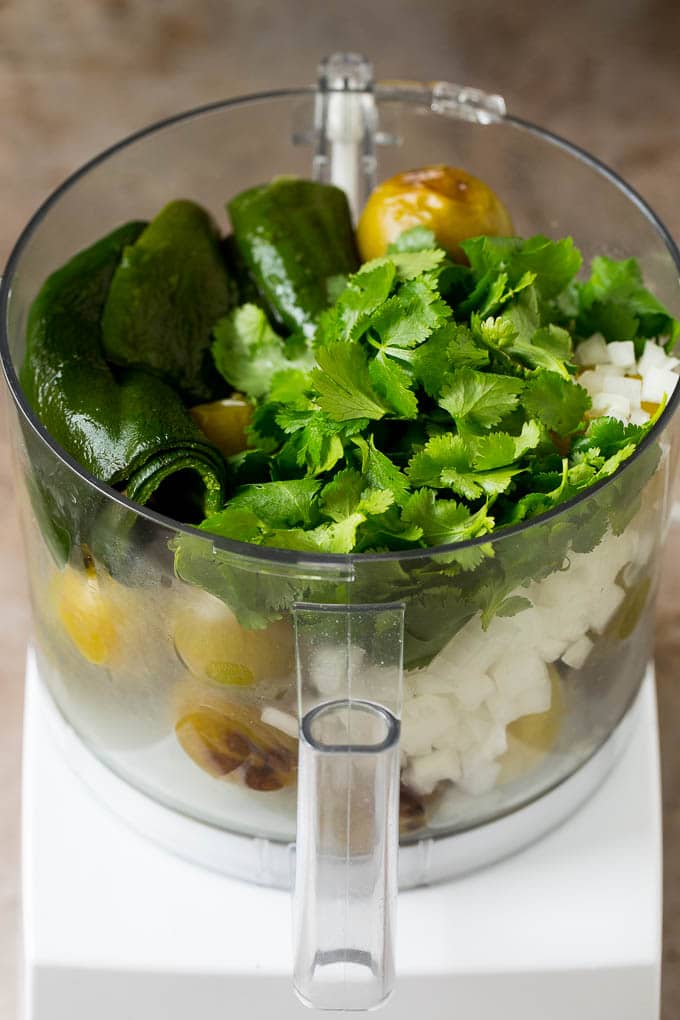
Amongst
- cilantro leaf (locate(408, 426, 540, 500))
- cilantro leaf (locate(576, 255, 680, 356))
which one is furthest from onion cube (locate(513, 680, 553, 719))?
cilantro leaf (locate(576, 255, 680, 356))

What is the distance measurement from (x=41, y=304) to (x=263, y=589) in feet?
0.89

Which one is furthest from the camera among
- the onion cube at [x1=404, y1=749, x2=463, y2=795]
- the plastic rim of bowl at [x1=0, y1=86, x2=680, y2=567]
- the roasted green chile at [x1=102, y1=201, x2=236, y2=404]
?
Result: the roasted green chile at [x1=102, y1=201, x2=236, y2=404]

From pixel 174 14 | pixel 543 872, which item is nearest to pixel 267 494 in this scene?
pixel 543 872

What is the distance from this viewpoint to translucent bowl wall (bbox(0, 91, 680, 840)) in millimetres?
634

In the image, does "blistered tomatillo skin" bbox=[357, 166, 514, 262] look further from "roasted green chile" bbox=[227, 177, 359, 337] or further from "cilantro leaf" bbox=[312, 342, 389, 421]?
"cilantro leaf" bbox=[312, 342, 389, 421]

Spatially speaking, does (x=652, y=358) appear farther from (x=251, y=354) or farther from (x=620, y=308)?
(x=251, y=354)

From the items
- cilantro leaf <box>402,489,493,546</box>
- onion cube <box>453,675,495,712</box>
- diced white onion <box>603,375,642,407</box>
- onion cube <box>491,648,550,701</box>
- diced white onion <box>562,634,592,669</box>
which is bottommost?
onion cube <box>453,675,495,712</box>

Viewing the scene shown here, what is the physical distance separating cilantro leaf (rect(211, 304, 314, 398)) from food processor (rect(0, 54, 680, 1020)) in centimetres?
12

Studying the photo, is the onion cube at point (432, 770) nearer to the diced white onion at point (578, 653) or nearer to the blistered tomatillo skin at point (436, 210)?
the diced white onion at point (578, 653)

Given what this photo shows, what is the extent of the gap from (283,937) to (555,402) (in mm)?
309

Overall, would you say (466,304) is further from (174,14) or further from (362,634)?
(174,14)

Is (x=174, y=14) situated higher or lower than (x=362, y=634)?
higher

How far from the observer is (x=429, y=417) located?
0.72 m

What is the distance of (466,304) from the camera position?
0.77 metres
